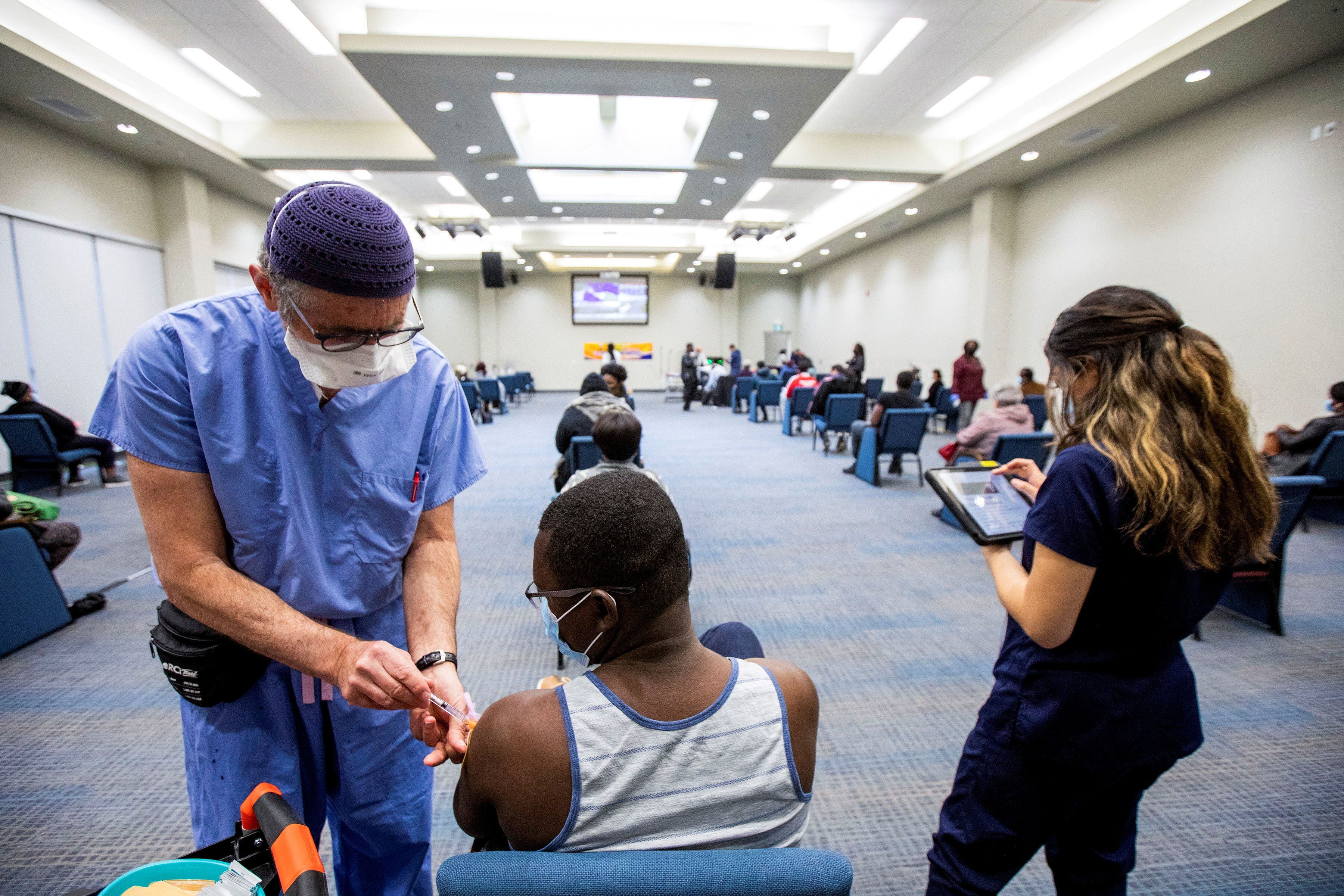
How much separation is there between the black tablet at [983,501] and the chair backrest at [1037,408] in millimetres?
7387

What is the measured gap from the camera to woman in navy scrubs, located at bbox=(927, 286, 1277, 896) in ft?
3.18

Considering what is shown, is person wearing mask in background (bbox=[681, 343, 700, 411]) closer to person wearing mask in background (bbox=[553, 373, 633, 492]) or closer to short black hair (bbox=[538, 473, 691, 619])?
person wearing mask in background (bbox=[553, 373, 633, 492])

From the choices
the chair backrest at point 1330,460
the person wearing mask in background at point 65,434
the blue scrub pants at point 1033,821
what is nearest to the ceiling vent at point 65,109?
the person wearing mask in background at point 65,434

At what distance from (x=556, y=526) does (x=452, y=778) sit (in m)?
1.64

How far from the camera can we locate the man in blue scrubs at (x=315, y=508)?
0.84 metres

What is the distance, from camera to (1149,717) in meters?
1.05

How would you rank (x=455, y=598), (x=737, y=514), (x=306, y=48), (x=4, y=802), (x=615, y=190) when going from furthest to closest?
(x=615, y=190) < (x=306, y=48) < (x=737, y=514) < (x=4, y=802) < (x=455, y=598)

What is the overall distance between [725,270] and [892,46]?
29.8ft

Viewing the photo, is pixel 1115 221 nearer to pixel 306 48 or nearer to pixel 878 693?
pixel 878 693

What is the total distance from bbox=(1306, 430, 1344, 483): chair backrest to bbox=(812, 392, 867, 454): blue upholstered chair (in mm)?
3845

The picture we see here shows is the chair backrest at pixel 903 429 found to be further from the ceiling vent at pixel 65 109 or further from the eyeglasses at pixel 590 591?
the ceiling vent at pixel 65 109

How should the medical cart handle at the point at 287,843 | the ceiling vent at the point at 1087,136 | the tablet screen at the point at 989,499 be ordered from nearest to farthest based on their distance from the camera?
the medical cart handle at the point at 287,843
the tablet screen at the point at 989,499
the ceiling vent at the point at 1087,136

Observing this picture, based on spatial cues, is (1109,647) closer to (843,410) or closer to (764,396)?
Answer: (843,410)

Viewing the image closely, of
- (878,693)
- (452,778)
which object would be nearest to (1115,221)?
(878,693)
